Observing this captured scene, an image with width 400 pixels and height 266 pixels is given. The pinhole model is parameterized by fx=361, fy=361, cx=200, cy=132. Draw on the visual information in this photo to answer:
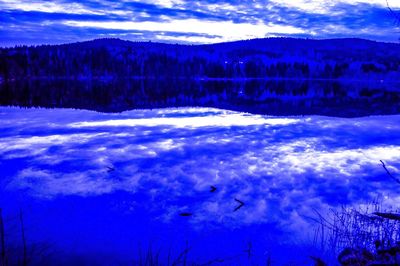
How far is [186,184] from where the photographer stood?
923 centimetres

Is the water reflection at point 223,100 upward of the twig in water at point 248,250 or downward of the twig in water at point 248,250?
downward

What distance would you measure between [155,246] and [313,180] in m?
5.17

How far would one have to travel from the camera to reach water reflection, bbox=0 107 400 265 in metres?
6.38

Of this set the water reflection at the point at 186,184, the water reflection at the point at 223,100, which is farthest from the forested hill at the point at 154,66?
the water reflection at the point at 186,184

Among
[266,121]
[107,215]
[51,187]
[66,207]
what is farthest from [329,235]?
[266,121]

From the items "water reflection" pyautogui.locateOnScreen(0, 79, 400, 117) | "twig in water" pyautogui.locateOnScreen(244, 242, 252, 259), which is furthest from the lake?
"water reflection" pyautogui.locateOnScreen(0, 79, 400, 117)

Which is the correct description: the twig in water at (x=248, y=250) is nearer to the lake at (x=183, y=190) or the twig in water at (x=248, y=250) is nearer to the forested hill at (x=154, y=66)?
the lake at (x=183, y=190)

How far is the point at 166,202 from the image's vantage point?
8031 mm

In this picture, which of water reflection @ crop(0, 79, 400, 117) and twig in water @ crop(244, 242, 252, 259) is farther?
water reflection @ crop(0, 79, 400, 117)

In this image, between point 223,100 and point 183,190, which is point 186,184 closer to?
point 183,190

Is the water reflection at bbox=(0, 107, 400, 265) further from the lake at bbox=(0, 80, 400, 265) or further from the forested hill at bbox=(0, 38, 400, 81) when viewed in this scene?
the forested hill at bbox=(0, 38, 400, 81)

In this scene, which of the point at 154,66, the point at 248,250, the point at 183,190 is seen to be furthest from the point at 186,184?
the point at 154,66

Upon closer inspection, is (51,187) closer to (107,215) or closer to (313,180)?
(107,215)

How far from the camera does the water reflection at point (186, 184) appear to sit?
638 cm
